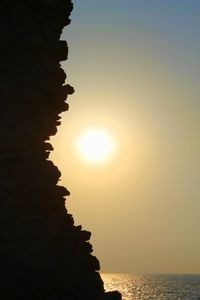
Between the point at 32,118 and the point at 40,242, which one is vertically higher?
the point at 32,118

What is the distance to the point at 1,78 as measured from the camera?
30.4 metres

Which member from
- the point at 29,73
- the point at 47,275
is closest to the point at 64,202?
the point at 47,275

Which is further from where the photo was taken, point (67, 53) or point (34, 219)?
point (67, 53)

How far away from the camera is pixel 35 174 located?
2975cm

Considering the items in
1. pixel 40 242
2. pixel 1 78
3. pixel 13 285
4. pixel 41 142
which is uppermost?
pixel 1 78

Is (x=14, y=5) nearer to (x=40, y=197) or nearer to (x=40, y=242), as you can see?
(x=40, y=197)

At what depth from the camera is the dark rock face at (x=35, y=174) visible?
28516 millimetres

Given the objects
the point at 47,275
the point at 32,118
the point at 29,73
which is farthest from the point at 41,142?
the point at 47,275

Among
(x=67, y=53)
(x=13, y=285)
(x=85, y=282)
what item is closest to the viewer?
(x=13, y=285)

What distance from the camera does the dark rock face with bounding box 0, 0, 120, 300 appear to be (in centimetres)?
2852

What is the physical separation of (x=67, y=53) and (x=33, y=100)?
131 inches

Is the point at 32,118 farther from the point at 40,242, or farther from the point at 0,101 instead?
the point at 40,242

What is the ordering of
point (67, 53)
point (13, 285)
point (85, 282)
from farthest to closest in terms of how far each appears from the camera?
point (67, 53)
point (85, 282)
point (13, 285)

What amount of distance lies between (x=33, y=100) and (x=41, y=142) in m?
1.96
